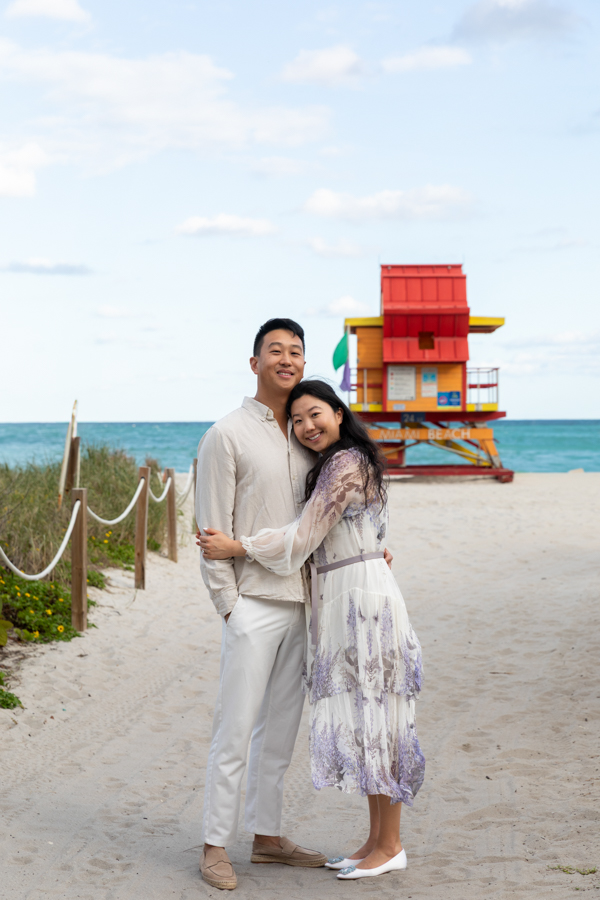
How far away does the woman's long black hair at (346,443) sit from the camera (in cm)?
316

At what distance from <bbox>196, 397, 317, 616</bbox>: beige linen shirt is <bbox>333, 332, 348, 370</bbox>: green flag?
49.6 feet

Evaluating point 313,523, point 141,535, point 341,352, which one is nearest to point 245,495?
point 313,523

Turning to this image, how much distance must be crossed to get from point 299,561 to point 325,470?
1.18ft

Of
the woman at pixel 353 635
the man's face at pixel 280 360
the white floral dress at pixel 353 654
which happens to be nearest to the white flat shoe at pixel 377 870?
the woman at pixel 353 635

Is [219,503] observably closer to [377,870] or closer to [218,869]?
[218,869]

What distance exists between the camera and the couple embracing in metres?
3.04

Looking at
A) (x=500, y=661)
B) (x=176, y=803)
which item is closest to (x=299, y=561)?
(x=176, y=803)

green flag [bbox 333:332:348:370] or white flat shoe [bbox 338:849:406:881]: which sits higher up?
green flag [bbox 333:332:348:370]

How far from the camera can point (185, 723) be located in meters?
5.10

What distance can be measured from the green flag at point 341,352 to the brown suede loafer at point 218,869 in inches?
612

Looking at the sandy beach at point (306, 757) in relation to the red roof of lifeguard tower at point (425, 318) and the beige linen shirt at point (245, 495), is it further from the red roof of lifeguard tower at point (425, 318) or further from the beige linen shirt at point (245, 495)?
the red roof of lifeguard tower at point (425, 318)

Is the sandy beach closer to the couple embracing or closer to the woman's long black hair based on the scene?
the couple embracing

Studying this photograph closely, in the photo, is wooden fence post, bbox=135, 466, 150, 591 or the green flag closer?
wooden fence post, bbox=135, 466, 150, 591

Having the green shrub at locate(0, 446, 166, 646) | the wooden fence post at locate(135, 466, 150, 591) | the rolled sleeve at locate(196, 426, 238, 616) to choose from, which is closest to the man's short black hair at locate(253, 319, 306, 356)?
the rolled sleeve at locate(196, 426, 238, 616)
